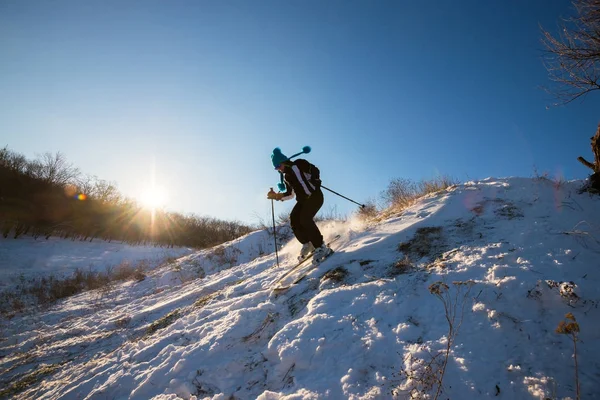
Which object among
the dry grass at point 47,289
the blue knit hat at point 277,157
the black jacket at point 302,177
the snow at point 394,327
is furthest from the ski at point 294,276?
the dry grass at point 47,289

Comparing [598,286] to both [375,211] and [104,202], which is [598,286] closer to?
[375,211]

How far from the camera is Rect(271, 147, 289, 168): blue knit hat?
5.54 metres

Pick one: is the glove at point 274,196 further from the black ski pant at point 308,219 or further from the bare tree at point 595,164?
the bare tree at point 595,164

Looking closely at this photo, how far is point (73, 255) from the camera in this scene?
57.9ft

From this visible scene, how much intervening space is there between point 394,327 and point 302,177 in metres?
3.30

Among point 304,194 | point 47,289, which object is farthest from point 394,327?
point 47,289

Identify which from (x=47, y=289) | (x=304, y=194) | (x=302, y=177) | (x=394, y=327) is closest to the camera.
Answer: (x=394, y=327)

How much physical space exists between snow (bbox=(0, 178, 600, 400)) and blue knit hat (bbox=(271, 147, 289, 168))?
2.13m

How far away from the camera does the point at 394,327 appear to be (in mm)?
2449

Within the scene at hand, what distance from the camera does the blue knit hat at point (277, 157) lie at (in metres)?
5.54

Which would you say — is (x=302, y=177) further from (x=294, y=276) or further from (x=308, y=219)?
(x=294, y=276)

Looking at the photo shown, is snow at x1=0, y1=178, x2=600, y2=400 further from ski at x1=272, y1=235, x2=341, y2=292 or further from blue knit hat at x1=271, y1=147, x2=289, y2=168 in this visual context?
blue knit hat at x1=271, y1=147, x2=289, y2=168

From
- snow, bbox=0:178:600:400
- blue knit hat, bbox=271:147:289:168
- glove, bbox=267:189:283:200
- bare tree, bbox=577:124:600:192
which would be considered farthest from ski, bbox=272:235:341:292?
bare tree, bbox=577:124:600:192

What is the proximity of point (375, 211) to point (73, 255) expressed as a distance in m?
20.0
